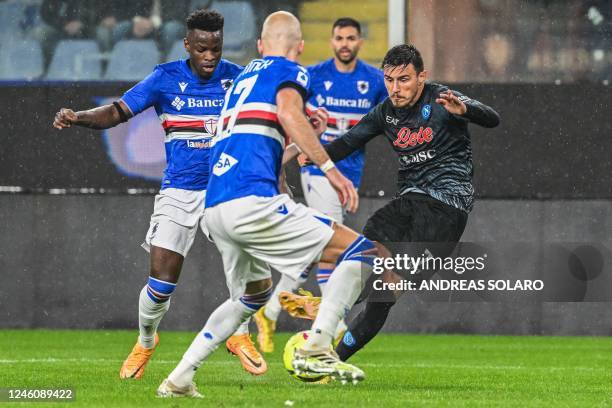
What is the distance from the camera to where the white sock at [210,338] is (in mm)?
7453

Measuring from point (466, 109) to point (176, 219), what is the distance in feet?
7.50

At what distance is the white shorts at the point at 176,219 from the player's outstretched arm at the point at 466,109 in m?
2.05

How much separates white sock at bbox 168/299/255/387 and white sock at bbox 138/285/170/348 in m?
1.66

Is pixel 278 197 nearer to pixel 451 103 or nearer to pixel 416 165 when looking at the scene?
pixel 451 103

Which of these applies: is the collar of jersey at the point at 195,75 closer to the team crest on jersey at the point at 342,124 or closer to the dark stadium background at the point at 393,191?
the team crest on jersey at the point at 342,124

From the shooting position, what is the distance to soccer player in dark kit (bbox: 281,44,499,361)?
8.70 metres

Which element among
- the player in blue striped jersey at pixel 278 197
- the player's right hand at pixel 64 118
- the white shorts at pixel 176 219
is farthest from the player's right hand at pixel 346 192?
the white shorts at pixel 176 219

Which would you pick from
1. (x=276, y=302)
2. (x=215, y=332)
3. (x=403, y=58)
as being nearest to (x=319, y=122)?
(x=403, y=58)

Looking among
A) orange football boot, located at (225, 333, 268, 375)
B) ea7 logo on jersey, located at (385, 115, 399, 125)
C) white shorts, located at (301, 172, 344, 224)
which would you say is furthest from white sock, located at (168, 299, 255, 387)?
white shorts, located at (301, 172, 344, 224)

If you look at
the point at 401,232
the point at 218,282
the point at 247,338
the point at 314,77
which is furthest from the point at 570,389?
the point at 218,282

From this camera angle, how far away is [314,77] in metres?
12.6

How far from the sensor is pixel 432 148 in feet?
28.8

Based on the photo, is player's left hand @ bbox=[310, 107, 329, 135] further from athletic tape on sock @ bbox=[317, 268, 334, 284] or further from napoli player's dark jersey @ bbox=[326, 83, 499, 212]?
athletic tape on sock @ bbox=[317, 268, 334, 284]

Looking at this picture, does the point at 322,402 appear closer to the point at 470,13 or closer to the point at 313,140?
the point at 313,140
